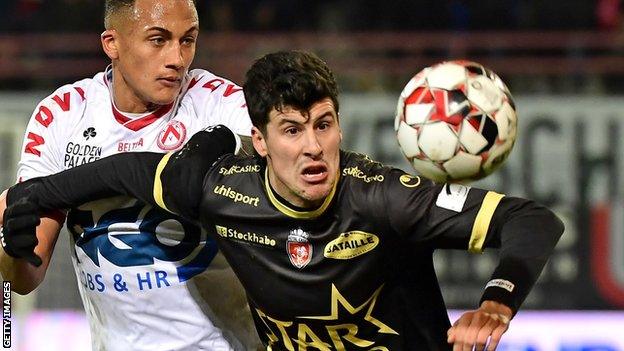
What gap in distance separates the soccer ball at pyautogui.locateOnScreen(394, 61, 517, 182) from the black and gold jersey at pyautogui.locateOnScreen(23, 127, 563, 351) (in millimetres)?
89

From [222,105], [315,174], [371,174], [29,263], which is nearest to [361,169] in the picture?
[371,174]

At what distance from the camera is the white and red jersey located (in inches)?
180

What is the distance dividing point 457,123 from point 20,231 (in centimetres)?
159

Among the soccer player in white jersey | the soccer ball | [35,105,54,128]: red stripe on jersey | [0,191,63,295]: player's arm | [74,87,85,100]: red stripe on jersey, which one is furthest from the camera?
[74,87,85,100]: red stripe on jersey

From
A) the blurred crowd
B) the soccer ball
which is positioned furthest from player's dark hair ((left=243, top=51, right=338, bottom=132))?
the blurred crowd

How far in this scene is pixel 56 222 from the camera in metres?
4.52

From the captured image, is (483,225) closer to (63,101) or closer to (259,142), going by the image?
(259,142)

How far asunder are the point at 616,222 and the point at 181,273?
5.54m

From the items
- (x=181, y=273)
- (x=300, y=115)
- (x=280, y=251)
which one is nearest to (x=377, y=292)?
(x=280, y=251)

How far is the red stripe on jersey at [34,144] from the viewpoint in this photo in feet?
15.2

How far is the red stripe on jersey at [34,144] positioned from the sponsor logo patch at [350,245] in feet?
4.45

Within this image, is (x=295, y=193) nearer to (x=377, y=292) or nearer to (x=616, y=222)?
(x=377, y=292)

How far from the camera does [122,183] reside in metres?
4.27

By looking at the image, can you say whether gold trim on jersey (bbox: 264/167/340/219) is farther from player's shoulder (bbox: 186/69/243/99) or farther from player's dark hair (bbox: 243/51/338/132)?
player's shoulder (bbox: 186/69/243/99)
